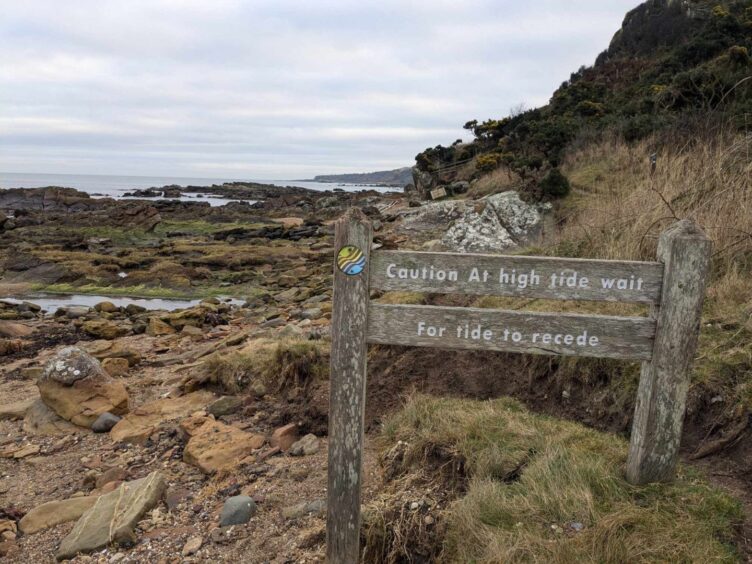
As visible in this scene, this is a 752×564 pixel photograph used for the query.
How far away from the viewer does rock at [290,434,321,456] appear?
4922mm

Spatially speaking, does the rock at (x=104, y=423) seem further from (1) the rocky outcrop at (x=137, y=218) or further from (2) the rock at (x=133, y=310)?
(1) the rocky outcrop at (x=137, y=218)

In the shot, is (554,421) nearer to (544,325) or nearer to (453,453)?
(453,453)

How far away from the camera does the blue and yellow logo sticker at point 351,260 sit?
2.86m

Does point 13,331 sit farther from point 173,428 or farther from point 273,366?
point 273,366

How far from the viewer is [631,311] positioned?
521cm

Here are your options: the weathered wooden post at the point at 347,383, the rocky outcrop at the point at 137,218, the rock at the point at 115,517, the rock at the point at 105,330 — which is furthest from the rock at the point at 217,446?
the rocky outcrop at the point at 137,218

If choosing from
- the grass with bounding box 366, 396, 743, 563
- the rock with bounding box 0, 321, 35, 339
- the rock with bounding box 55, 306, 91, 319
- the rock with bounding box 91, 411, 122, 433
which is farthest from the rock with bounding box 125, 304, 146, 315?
the grass with bounding box 366, 396, 743, 563

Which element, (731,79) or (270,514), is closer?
(270,514)

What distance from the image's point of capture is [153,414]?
6.40 m

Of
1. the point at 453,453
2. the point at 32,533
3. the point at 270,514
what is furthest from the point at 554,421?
the point at 32,533

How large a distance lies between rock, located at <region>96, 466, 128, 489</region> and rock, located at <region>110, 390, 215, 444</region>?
2.35 feet

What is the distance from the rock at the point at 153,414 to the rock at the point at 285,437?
4.88 ft

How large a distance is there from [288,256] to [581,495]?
1907 centimetres

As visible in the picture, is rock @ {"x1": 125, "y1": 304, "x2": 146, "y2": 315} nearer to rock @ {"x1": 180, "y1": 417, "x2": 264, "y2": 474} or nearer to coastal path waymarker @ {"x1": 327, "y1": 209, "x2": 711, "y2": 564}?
rock @ {"x1": 180, "y1": 417, "x2": 264, "y2": 474}
